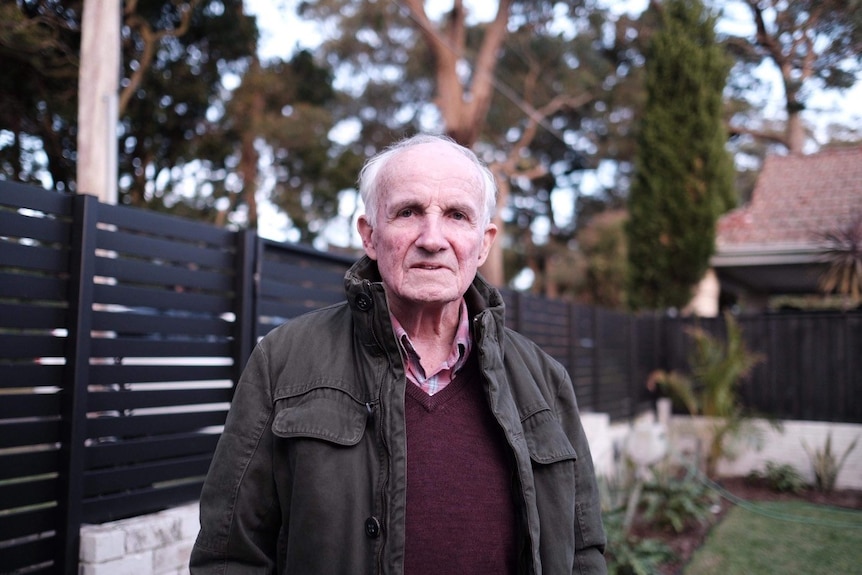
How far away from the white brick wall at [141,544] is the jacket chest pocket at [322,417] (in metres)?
1.66

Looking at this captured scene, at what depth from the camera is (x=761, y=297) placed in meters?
18.9

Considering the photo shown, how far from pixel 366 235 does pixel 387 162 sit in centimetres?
22

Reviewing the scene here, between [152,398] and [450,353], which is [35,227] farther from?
[450,353]

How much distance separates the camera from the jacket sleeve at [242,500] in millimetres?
1588

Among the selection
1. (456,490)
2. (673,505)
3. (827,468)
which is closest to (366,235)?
(456,490)

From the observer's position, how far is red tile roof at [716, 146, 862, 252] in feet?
43.5

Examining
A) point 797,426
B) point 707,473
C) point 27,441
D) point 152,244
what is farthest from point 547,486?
point 797,426

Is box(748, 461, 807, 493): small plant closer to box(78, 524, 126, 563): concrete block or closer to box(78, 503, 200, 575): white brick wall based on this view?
box(78, 503, 200, 575): white brick wall

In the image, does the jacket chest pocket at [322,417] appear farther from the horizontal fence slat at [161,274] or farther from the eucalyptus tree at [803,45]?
the eucalyptus tree at [803,45]

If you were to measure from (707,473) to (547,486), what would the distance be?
827 cm

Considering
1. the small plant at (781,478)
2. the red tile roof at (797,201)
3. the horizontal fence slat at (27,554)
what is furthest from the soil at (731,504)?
the red tile roof at (797,201)

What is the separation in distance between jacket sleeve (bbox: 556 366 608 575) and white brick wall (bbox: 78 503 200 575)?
1.93 meters

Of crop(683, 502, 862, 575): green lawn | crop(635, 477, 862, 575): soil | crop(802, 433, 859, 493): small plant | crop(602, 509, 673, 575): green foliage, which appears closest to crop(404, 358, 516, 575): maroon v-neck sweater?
crop(602, 509, 673, 575): green foliage

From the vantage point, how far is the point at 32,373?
106 inches
